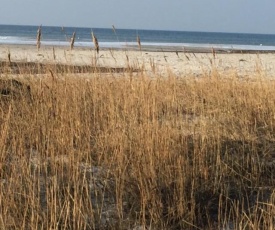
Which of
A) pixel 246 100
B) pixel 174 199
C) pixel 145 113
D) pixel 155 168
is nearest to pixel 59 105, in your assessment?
pixel 145 113

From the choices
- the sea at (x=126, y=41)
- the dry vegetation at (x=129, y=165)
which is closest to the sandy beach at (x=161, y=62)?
the sea at (x=126, y=41)

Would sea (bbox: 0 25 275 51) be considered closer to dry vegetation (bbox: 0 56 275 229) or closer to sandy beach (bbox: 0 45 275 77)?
sandy beach (bbox: 0 45 275 77)

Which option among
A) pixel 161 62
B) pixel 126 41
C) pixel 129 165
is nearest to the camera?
pixel 129 165

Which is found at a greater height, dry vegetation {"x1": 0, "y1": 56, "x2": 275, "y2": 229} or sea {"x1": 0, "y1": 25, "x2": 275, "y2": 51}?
sea {"x1": 0, "y1": 25, "x2": 275, "y2": 51}

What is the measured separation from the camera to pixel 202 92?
6.18 meters

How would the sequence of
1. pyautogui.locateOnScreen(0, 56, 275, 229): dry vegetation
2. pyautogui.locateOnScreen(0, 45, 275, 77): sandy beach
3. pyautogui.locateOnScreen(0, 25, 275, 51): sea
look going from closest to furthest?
pyautogui.locateOnScreen(0, 56, 275, 229): dry vegetation
pyautogui.locateOnScreen(0, 45, 275, 77): sandy beach
pyautogui.locateOnScreen(0, 25, 275, 51): sea

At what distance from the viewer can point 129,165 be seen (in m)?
3.48

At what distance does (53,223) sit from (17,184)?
503 millimetres

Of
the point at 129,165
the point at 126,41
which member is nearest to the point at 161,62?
the point at 126,41

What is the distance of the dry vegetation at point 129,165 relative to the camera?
2.80m

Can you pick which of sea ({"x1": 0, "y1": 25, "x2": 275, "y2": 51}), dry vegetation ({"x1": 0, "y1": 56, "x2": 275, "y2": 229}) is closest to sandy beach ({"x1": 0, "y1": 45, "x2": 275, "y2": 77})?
sea ({"x1": 0, "y1": 25, "x2": 275, "y2": 51})

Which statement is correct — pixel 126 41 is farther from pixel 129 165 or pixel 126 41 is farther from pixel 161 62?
pixel 161 62

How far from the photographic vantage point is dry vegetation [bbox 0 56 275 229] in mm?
2803

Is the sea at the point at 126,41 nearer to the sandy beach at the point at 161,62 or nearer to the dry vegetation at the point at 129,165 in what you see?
the sandy beach at the point at 161,62
